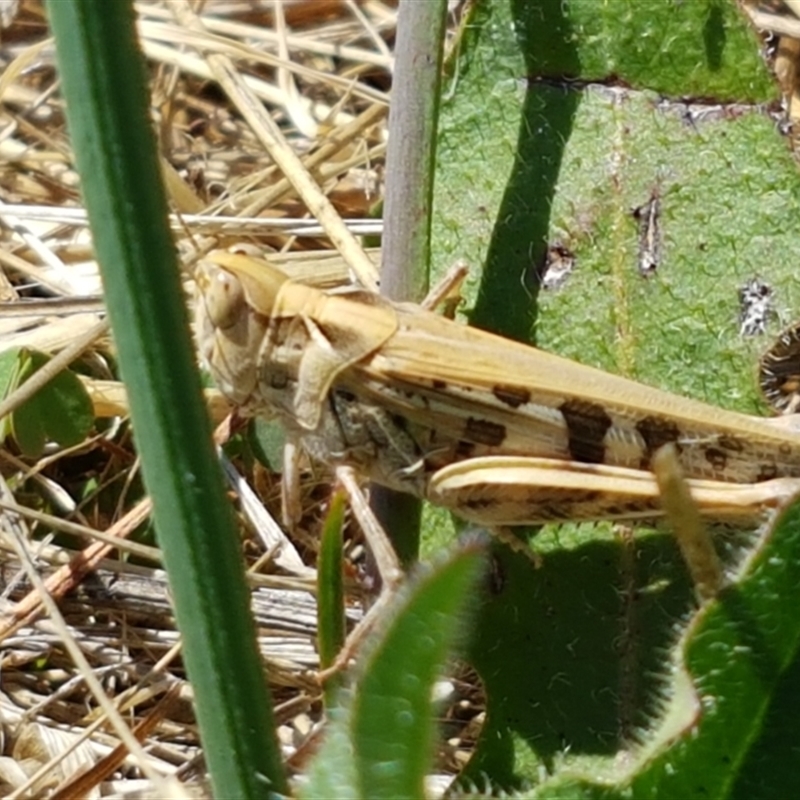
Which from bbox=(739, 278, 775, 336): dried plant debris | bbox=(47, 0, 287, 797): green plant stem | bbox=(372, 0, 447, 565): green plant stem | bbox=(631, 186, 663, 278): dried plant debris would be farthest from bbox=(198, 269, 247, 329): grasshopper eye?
bbox=(47, 0, 287, 797): green plant stem

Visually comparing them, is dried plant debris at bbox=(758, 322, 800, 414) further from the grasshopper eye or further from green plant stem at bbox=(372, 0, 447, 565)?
the grasshopper eye

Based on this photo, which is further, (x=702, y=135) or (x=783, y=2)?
(x=783, y=2)

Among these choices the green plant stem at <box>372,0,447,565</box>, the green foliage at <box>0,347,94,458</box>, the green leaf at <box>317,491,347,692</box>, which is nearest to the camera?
the green leaf at <box>317,491,347,692</box>

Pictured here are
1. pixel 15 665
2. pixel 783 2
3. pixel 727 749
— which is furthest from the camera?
pixel 783 2

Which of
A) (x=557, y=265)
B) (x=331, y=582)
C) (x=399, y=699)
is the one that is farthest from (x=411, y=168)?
(x=399, y=699)

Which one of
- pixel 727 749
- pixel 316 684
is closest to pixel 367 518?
pixel 316 684

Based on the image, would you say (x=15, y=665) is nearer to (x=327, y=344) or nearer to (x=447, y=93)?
(x=327, y=344)

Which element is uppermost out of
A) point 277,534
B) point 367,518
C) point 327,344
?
point 327,344
